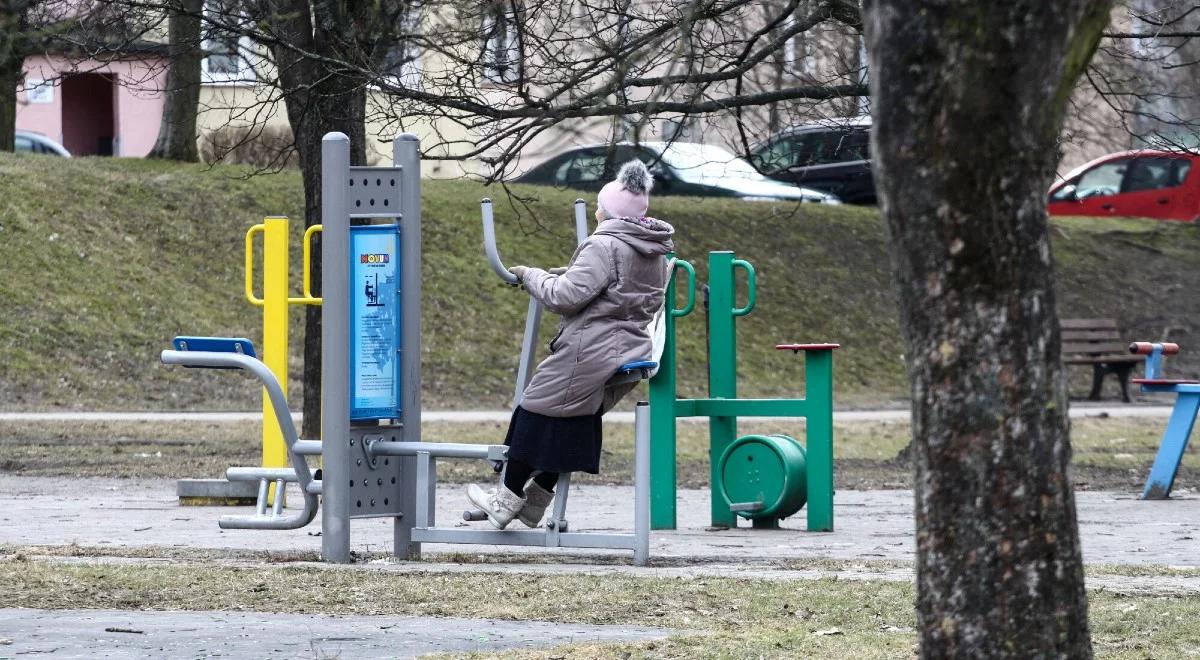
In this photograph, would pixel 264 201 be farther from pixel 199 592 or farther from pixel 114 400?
pixel 199 592

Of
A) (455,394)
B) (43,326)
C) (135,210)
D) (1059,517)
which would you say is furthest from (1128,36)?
(135,210)

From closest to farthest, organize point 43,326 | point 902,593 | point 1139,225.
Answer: point 902,593 → point 43,326 → point 1139,225

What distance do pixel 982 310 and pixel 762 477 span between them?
648 cm

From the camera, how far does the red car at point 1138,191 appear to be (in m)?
34.6

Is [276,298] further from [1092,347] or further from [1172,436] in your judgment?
[1092,347]

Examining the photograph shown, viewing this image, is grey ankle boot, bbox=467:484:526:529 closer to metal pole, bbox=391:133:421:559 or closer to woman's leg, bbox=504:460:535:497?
woman's leg, bbox=504:460:535:497

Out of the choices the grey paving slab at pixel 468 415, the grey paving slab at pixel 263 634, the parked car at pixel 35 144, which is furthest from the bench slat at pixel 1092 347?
the parked car at pixel 35 144

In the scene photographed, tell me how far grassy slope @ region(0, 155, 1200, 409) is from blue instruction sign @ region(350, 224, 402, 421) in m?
9.24

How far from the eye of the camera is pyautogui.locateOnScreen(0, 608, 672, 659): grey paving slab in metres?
5.51

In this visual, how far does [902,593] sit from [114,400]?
14024 millimetres

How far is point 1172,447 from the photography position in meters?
11.9

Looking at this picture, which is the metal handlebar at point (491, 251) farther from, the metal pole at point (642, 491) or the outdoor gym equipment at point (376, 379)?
the metal pole at point (642, 491)

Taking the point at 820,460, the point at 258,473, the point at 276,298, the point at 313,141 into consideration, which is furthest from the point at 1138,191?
the point at 258,473

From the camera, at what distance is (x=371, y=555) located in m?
8.65
